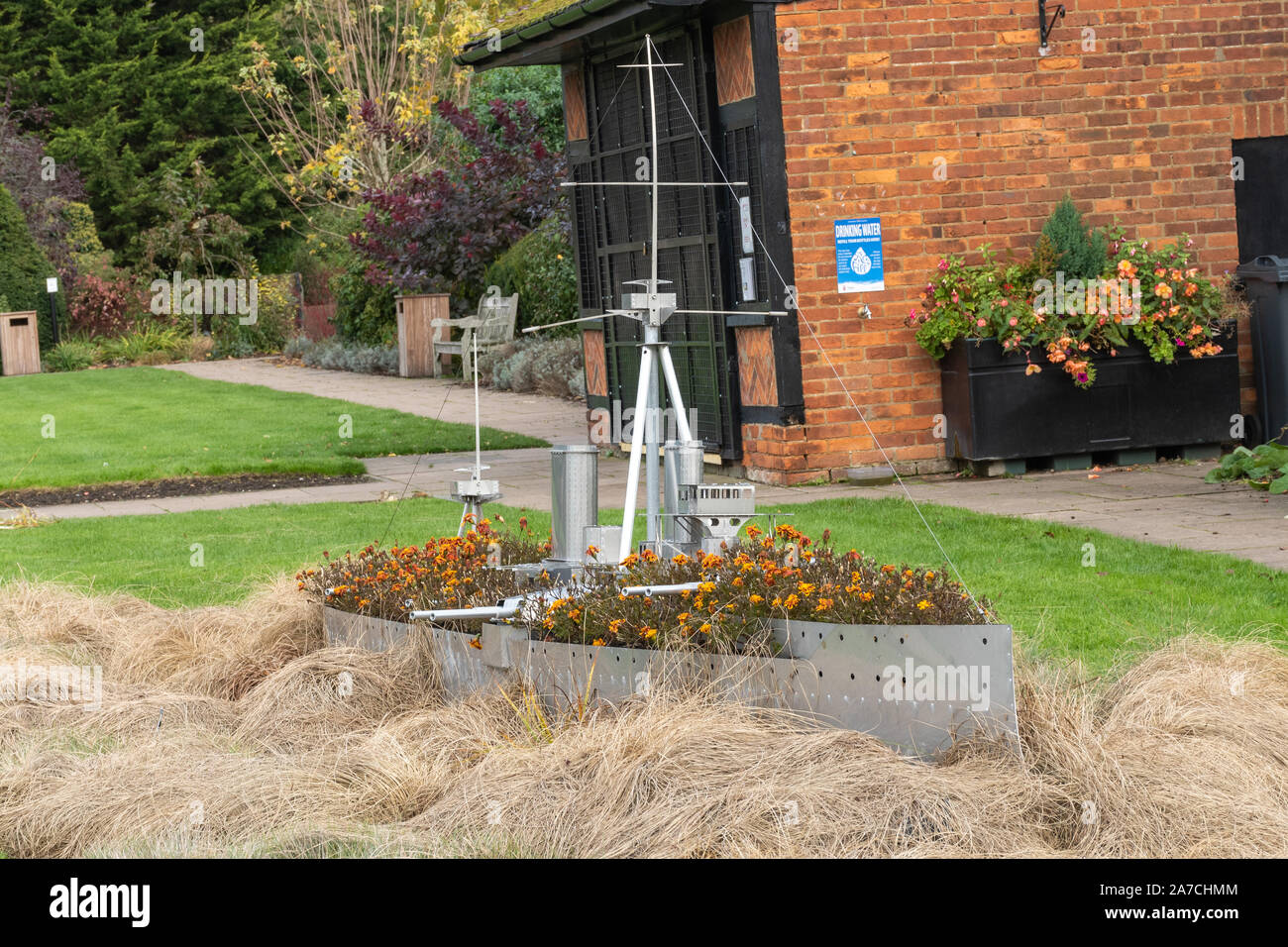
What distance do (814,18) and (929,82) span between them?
909 mm

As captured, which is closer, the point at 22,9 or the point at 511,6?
the point at 511,6

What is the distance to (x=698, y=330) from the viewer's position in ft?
37.8

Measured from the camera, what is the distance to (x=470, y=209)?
899 inches

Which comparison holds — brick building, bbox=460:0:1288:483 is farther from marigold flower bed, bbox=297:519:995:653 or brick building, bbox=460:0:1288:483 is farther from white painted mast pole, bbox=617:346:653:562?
marigold flower bed, bbox=297:519:995:653

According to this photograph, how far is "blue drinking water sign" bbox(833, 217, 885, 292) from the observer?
34.7 ft

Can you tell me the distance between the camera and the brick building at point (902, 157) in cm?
1051

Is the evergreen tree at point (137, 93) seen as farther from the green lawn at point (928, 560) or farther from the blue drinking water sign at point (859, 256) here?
the blue drinking water sign at point (859, 256)

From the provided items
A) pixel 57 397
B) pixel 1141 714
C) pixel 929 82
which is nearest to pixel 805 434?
pixel 929 82

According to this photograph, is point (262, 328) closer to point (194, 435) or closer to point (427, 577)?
point (194, 435)

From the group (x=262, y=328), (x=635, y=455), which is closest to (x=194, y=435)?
(x=635, y=455)

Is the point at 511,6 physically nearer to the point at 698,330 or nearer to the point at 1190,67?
the point at 698,330

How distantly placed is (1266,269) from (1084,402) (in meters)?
1.58

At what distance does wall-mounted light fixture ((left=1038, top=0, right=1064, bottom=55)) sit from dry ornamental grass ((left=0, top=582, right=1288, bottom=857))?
6.55m

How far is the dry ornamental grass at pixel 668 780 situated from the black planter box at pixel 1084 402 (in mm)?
5330
